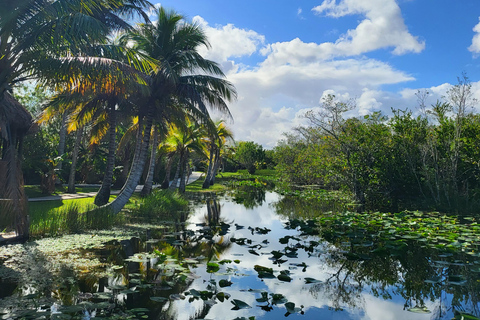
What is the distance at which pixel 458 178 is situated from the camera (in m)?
16.7

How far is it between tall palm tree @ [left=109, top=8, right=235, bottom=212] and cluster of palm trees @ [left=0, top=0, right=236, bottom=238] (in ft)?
0.14

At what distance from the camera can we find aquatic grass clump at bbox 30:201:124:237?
8.70 m

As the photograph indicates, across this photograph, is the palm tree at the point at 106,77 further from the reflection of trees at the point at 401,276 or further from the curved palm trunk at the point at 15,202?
the reflection of trees at the point at 401,276

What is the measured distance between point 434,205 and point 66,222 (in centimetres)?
1553

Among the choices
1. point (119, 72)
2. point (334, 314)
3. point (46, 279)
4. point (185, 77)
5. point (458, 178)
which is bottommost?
point (334, 314)

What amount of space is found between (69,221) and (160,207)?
4.98 m

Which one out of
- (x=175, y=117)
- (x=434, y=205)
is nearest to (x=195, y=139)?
(x=175, y=117)

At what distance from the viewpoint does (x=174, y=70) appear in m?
14.6

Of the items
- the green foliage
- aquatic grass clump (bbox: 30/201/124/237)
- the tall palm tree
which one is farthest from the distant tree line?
the green foliage

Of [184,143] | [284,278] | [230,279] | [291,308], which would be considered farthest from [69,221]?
[184,143]

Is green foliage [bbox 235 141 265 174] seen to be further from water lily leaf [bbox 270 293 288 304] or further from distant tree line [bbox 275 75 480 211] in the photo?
water lily leaf [bbox 270 293 288 304]

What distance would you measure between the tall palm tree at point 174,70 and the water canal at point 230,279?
6.82m

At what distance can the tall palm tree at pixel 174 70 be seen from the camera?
47.8 ft

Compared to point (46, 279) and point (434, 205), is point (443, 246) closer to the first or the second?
point (46, 279)
